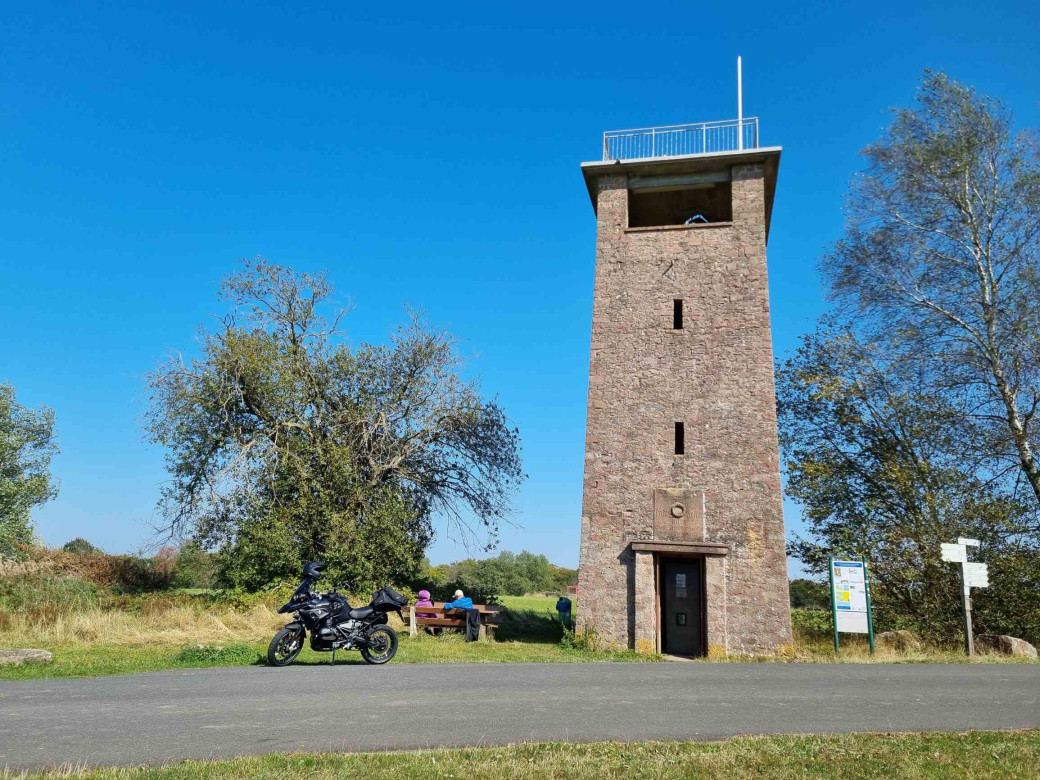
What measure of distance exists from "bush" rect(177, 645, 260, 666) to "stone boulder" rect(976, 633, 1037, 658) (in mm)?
13712

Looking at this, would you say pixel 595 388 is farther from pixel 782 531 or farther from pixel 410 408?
pixel 410 408

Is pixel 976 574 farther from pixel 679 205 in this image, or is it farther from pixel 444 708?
pixel 444 708

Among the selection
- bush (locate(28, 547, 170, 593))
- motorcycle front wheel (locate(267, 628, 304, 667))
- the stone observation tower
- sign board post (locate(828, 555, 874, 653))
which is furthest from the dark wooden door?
bush (locate(28, 547, 170, 593))

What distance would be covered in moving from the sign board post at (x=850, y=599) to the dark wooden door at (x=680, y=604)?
2.65 metres

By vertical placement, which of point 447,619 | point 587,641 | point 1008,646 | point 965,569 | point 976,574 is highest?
point 965,569

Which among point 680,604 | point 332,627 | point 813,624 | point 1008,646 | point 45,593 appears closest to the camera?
point 332,627

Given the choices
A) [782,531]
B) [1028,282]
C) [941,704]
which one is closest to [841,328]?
[1028,282]

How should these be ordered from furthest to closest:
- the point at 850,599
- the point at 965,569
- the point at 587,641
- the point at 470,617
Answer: the point at 470,617 → the point at 965,569 → the point at 587,641 → the point at 850,599

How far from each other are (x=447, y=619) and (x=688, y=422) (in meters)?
6.94

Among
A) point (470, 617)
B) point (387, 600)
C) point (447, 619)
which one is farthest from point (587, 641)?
point (387, 600)

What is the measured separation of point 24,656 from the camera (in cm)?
1043

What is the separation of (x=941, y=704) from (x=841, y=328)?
15.5 metres

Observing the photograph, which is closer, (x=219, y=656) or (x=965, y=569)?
(x=219, y=656)

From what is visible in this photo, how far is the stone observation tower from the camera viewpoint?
48.7 feet
